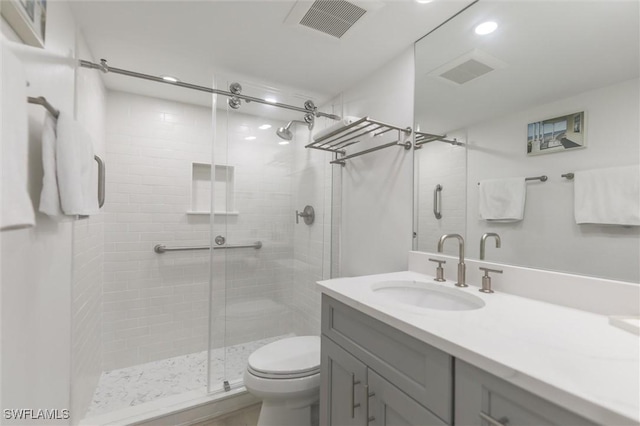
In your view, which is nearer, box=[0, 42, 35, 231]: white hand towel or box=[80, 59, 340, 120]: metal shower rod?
box=[0, 42, 35, 231]: white hand towel

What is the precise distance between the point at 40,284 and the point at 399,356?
4.35 ft

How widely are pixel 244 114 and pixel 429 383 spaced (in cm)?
195

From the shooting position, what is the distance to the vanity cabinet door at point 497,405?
0.53 meters

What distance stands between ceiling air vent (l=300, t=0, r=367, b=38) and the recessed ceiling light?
0.55 m

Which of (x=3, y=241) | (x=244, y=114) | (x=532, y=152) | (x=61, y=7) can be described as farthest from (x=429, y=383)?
(x=61, y=7)

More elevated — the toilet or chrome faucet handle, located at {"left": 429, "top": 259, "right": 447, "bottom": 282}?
chrome faucet handle, located at {"left": 429, "top": 259, "right": 447, "bottom": 282}

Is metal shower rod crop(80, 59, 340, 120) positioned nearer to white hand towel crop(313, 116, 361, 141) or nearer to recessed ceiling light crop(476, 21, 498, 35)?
white hand towel crop(313, 116, 361, 141)

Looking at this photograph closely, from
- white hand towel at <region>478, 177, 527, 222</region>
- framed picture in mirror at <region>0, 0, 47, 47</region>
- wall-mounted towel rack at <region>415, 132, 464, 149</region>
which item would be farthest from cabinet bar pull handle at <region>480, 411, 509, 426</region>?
framed picture in mirror at <region>0, 0, 47, 47</region>

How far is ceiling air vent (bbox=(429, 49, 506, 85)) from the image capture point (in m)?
1.25

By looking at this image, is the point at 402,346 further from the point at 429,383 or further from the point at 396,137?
the point at 396,137

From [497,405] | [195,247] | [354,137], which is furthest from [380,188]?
[195,247]

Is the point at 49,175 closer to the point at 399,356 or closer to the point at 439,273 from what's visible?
the point at 399,356

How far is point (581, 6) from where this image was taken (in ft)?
3.29

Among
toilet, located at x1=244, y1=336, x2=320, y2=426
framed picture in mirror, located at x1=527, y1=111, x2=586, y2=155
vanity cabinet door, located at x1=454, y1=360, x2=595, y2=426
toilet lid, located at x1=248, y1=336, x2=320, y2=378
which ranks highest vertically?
framed picture in mirror, located at x1=527, y1=111, x2=586, y2=155
